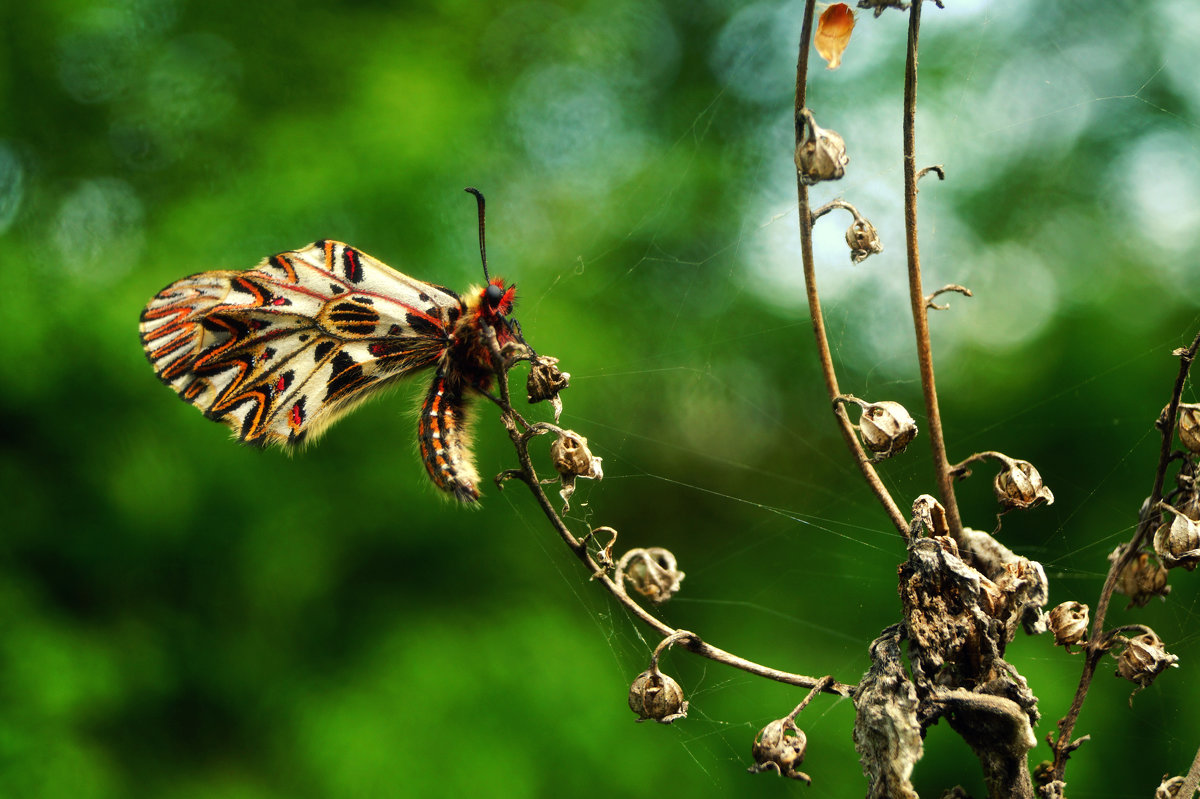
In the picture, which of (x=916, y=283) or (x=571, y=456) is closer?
(x=916, y=283)

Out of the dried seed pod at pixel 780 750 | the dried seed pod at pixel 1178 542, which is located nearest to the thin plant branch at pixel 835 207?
the dried seed pod at pixel 1178 542

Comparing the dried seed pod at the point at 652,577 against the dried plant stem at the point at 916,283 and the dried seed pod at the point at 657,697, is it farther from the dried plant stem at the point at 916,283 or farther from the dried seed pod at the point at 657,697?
the dried plant stem at the point at 916,283

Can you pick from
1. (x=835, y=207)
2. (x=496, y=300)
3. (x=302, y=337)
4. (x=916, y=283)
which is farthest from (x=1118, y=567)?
(x=302, y=337)

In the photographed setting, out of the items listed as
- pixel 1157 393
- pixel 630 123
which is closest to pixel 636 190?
pixel 630 123

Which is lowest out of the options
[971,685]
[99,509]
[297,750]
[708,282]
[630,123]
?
[297,750]

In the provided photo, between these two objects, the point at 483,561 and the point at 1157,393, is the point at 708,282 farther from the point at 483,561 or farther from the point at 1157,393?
the point at 1157,393

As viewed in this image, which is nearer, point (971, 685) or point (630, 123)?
point (971, 685)

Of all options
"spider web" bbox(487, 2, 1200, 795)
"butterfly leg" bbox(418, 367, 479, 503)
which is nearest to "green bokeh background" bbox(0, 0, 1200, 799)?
"spider web" bbox(487, 2, 1200, 795)

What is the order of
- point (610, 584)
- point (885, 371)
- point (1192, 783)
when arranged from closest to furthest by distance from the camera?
point (1192, 783)
point (610, 584)
point (885, 371)

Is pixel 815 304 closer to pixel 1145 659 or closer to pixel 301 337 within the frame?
pixel 1145 659
